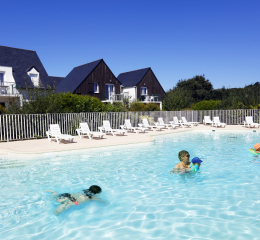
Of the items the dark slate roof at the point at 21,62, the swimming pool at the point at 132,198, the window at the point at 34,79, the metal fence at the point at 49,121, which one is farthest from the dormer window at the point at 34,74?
the swimming pool at the point at 132,198

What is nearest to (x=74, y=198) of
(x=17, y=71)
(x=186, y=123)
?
(x=186, y=123)

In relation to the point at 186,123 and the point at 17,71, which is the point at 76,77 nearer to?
the point at 17,71

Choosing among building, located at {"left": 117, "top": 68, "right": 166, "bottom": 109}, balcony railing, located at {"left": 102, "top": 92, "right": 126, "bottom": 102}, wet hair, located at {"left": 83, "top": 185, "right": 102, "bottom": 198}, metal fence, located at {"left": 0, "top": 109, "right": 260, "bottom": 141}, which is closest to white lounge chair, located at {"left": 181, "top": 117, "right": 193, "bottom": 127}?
metal fence, located at {"left": 0, "top": 109, "right": 260, "bottom": 141}

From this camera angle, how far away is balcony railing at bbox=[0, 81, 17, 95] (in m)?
21.9

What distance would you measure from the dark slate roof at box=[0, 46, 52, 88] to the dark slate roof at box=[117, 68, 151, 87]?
14.0m

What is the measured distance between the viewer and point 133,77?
39000 mm

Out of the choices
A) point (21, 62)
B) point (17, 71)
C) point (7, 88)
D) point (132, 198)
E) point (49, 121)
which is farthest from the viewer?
point (21, 62)

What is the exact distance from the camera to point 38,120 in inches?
544

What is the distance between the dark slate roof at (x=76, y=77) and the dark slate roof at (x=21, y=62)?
4605 millimetres

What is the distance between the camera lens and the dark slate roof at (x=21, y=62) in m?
25.0

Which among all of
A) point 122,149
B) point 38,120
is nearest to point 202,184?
point 122,149

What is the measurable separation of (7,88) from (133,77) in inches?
809

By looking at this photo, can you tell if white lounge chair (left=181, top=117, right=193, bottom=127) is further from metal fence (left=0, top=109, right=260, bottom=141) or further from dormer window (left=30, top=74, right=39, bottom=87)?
dormer window (left=30, top=74, right=39, bottom=87)

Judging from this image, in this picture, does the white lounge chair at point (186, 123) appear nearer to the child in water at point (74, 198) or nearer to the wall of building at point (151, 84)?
the wall of building at point (151, 84)
